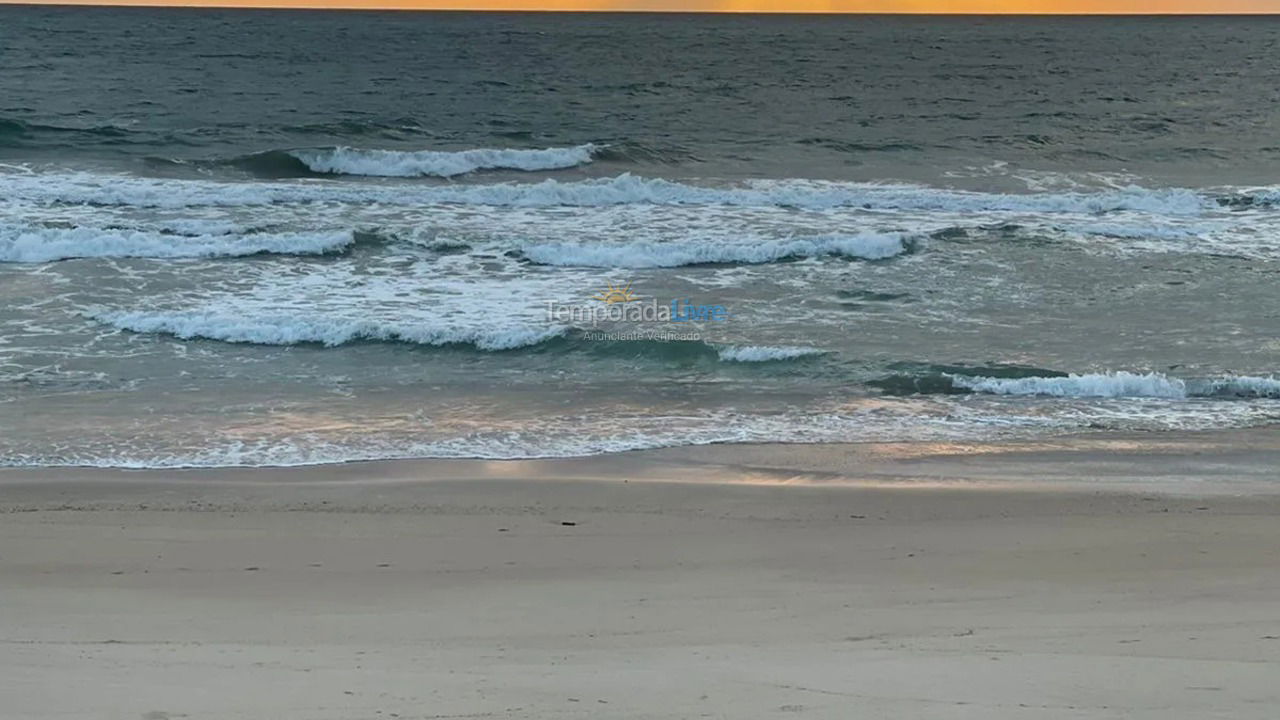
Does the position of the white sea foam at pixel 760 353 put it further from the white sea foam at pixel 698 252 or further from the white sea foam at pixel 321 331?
the white sea foam at pixel 698 252

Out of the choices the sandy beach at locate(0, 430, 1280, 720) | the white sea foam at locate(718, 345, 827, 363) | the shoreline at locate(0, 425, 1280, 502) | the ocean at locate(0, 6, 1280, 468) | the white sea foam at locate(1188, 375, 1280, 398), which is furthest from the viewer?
the white sea foam at locate(718, 345, 827, 363)

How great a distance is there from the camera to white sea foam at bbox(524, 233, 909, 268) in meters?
15.1

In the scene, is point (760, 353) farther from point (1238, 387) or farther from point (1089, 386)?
point (1238, 387)

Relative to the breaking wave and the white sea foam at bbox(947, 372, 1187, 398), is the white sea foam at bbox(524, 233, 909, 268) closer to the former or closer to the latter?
the breaking wave

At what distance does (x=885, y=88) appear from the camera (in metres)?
41.2

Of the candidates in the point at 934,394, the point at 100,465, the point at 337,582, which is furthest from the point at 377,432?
the point at 934,394

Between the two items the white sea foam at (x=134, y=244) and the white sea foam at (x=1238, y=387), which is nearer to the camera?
the white sea foam at (x=1238, y=387)

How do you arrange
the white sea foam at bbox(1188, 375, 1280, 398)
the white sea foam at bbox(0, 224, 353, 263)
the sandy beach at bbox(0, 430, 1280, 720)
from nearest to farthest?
the sandy beach at bbox(0, 430, 1280, 720)
the white sea foam at bbox(1188, 375, 1280, 398)
the white sea foam at bbox(0, 224, 353, 263)

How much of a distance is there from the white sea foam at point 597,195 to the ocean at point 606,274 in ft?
0.31

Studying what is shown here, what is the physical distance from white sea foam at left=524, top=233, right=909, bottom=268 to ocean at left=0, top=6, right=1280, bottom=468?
52mm

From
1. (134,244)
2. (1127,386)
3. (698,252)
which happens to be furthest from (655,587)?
(134,244)

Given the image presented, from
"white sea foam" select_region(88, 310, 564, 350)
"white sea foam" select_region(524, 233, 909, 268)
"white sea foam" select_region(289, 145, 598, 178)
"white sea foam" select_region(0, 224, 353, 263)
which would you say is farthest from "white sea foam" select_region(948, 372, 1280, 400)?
"white sea foam" select_region(289, 145, 598, 178)

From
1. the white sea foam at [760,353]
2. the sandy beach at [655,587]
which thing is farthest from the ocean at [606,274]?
the sandy beach at [655,587]

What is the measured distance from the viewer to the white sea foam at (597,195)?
62.9 feet
